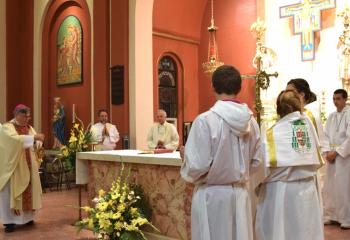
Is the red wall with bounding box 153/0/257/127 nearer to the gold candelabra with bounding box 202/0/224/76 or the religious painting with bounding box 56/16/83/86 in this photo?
the gold candelabra with bounding box 202/0/224/76

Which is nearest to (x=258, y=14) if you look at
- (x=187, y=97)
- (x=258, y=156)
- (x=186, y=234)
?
(x=187, y=97)

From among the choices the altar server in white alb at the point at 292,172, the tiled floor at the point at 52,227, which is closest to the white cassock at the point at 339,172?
the altar server in white alb at the point at 292,172

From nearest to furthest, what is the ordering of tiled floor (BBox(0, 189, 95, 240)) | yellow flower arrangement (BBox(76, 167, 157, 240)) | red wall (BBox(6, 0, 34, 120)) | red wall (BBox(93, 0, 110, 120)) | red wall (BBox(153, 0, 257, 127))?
yellow flower arrangement (BBox(76, 167, 157, 240)) < tiled floor (BBox(0, 189, 95, 240)) < red wall (BBox(93, 0, 110, 120)) < red wall (BBox(153, 0, 257, 127)) < red wall (BBox(6, 0, 34, 120))

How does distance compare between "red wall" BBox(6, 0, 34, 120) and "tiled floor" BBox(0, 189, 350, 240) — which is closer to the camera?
"tiled floor" BBox(0, 189, 350, 240)

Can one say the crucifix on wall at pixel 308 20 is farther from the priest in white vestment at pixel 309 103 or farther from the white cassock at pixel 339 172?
the priest in white vestment at pixel 309 103

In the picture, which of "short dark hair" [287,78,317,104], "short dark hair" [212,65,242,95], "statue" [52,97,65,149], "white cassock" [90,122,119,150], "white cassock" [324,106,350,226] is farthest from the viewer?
"statue" [52,97,65,149]

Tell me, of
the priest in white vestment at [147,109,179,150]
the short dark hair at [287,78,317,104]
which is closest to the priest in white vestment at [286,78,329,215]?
the short dark hair at [287,78,317,104]

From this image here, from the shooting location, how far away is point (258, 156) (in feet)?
10.4

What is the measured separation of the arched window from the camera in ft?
36.3

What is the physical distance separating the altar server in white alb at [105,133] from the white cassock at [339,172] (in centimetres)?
444

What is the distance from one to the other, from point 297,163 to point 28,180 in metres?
4.36

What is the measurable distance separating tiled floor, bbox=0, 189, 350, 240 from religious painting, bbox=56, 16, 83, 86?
429cm

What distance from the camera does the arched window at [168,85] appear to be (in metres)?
11.1

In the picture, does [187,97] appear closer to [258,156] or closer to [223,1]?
[223,1]
